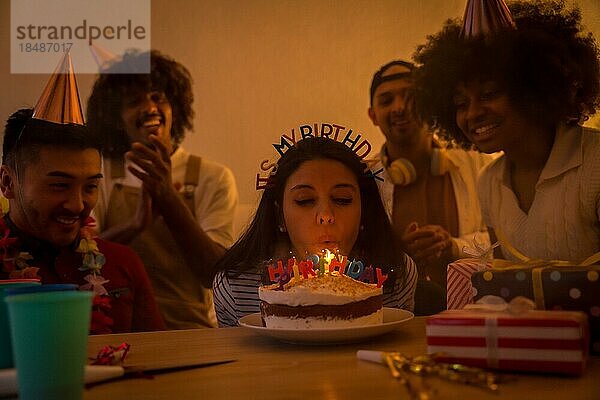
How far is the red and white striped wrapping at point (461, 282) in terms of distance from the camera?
5.57 feet

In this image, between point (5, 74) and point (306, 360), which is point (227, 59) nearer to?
point (5, 74)

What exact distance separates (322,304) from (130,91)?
3.73 feet

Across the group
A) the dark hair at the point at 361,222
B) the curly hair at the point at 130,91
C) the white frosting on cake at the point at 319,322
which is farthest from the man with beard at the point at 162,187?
the white frosting on cake at the point at 319,322

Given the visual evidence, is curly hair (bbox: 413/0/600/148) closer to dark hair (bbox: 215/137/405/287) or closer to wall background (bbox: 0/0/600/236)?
wall background (bbox: 0/0/600/236)

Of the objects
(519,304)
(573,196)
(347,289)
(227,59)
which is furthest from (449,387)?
(227,59)

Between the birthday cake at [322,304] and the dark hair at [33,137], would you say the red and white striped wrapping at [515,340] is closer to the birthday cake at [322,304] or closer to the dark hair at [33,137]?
the birthday cake at [322,304]

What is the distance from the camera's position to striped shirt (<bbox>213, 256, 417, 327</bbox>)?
2.08 m

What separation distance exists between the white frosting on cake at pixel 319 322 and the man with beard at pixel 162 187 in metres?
0.86

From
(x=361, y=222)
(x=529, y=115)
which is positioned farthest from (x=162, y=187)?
(x=529, y=115)

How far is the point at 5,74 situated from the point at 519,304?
173cm

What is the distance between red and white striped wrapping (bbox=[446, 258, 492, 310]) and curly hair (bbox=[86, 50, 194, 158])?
94cm

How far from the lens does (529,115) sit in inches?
81.6

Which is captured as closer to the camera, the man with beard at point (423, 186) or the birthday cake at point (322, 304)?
the birthday cake at point (322, 304)

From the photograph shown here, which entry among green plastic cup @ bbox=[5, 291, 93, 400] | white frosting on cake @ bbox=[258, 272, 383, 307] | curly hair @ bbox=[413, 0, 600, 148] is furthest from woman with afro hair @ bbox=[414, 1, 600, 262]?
green plastic cup @ bbox=[5, 291, 93, 400]
